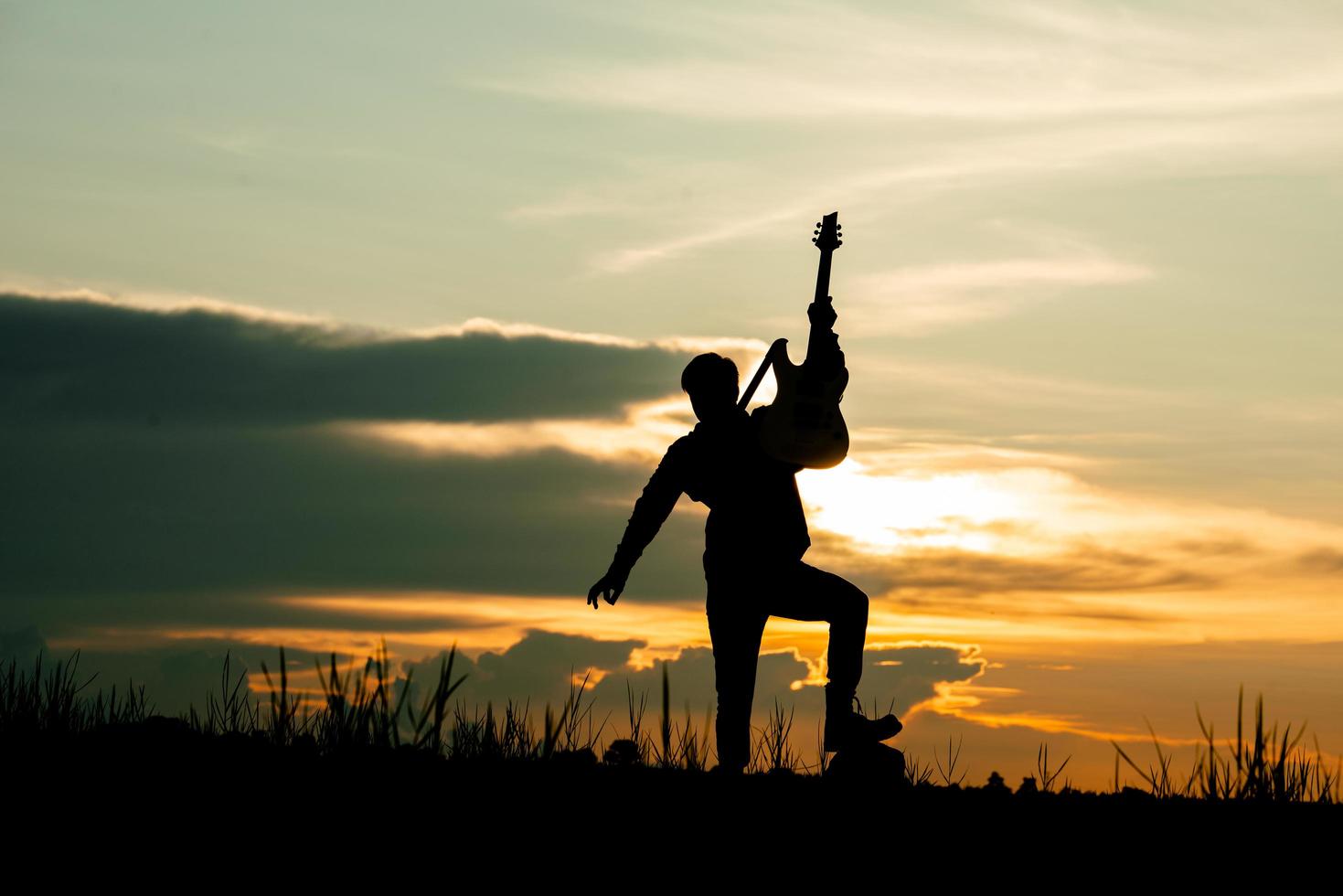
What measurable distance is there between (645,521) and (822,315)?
1.74 metres

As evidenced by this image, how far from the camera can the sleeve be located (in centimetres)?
952

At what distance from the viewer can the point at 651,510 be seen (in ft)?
31.4

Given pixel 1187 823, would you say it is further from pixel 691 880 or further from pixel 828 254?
pixel 828 254

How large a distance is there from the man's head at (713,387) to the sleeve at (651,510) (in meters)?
0.32

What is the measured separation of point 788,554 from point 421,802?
10.6ft

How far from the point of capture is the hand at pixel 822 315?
9234mm

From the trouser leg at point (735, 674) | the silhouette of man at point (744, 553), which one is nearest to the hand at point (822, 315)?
the silhouette of man at point (744, 553)

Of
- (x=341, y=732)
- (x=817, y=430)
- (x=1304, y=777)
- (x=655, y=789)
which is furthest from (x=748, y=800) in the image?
(x=1304, y=777)

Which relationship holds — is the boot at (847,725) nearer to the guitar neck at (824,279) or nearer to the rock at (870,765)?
the rock at (870,765)

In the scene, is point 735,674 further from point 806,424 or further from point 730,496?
point 806,424

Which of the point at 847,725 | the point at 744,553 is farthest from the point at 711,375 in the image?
the point at 847,725

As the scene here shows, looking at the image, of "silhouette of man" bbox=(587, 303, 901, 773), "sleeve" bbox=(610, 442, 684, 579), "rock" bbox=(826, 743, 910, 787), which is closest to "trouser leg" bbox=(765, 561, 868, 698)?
"silhouette of man" bbox=(587, 303, 901, 773)

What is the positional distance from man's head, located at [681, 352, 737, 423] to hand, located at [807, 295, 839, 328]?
2.00ft

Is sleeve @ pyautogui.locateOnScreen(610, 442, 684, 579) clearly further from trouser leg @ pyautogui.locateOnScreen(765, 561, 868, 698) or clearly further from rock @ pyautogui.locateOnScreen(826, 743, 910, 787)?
rock @ pyautogui.locateOnScreen(826, 743, 910, 787)
